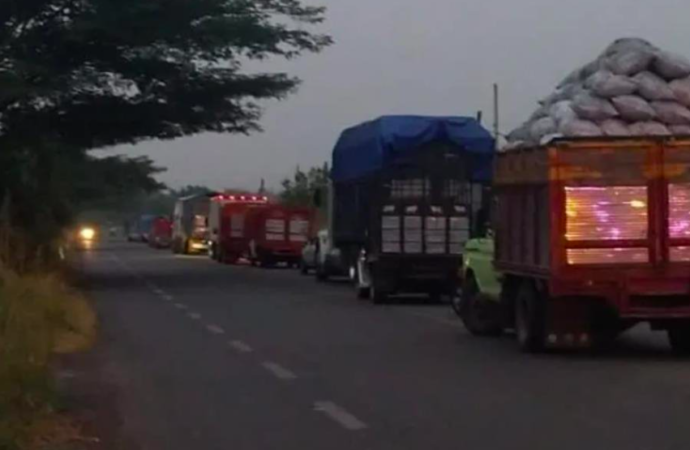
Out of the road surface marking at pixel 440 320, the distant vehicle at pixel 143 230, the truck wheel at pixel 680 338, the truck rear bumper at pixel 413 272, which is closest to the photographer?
the truck wheel at pixel 680 338

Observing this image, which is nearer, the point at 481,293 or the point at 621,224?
the point at 621,224

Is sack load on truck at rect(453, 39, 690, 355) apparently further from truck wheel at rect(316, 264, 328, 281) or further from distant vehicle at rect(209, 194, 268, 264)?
distant vehicle at rect(209, 194, 268, 264)

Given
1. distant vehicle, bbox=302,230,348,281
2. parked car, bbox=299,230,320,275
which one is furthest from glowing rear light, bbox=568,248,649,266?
parked car, bbox=299,230,320,275

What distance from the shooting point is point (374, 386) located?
18062mm

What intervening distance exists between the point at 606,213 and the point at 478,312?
4.96 meters

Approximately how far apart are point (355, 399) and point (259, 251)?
4816 centimetres

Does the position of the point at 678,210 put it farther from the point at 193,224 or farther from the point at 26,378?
the point at 193,224

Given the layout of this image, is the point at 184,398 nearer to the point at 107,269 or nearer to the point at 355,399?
the point at 355,399

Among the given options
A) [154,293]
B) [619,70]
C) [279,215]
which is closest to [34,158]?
[154,293]

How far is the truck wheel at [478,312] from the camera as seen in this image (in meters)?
25.3

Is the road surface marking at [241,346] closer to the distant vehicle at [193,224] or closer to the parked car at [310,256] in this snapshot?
the parked car at [310,256]

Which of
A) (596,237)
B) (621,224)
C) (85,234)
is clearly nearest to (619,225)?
(621,224)

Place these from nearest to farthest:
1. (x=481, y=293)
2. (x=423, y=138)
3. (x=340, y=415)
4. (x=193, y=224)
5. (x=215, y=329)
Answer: (x=340, y=415)
(x=481, y=293)
(x=215, y=329)
(x=423, y=138)
(x=193, y=224)

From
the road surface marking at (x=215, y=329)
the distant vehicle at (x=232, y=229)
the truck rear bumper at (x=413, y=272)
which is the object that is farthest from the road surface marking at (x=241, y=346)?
the distant vehicle at (x=232, y=229)
